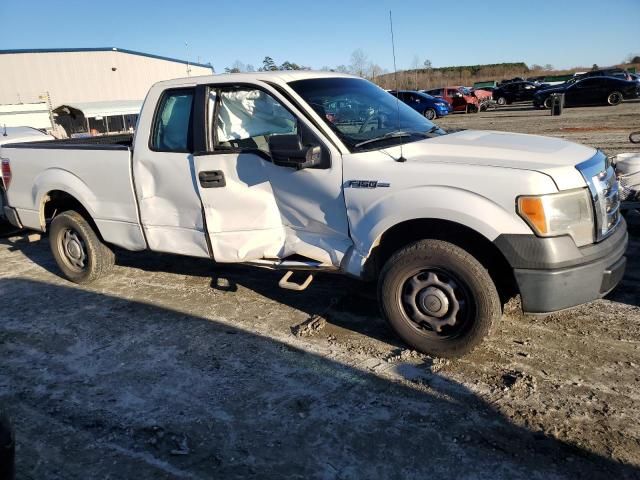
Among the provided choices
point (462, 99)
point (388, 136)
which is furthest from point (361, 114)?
point (462, 99)

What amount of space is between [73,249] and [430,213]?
433 cm

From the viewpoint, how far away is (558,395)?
3.31 m

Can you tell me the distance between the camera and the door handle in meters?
4.51

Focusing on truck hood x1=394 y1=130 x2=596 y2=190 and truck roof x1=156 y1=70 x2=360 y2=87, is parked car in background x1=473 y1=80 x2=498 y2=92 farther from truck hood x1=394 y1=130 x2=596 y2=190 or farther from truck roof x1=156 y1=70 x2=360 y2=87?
truck hood x1=394 y1=130 x2=596 y2=190

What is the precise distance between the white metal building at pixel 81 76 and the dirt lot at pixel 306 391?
31.3m

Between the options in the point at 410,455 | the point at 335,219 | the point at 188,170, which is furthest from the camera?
the point at 188,170

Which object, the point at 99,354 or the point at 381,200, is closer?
the point at 381,200

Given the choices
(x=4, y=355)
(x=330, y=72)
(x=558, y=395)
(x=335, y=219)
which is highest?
(x=330, y=72)

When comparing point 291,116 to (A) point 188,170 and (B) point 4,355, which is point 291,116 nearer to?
(A) point 188,170

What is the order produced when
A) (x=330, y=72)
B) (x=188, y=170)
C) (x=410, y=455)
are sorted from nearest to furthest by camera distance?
(x=410, y=455)
(x=188, y=170)
(x=330, y=72)

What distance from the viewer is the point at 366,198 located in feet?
12.6

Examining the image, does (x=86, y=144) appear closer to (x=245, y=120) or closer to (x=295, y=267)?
(x=245, y=120)

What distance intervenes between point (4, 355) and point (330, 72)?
374cm

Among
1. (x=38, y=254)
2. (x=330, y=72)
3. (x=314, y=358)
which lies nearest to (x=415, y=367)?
(x=314, y=358)
